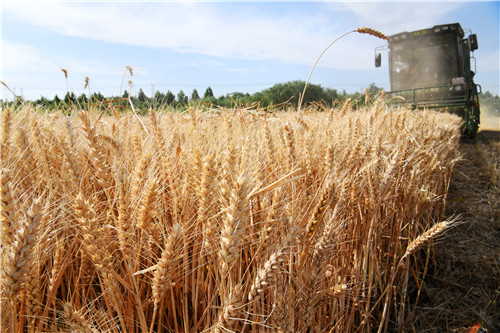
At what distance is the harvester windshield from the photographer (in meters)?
9.62

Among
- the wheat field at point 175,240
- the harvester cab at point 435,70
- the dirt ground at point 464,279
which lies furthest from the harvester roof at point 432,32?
the wheat field at point 175,240

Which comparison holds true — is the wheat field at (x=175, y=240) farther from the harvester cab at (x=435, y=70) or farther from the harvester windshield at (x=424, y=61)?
the harvester windshield at (x=424, y=61)

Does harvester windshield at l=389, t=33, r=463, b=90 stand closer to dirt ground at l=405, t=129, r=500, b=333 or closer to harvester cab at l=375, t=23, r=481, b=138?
harvester cab at l=375, t=23, r=481, b=138

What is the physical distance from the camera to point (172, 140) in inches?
61.3

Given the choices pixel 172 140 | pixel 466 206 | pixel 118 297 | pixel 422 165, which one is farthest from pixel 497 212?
pixel 118 297

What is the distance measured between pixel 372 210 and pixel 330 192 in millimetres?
617

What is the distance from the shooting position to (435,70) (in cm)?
990

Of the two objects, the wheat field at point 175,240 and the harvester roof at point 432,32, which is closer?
the wheat field at point 175,240

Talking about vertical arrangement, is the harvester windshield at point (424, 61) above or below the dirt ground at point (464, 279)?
above

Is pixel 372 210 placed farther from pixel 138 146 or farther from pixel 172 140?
pixel 138 146

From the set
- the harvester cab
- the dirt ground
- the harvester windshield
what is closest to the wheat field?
the dirt ground

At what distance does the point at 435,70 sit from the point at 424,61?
18.7 inches

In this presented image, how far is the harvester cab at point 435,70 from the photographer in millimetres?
9182

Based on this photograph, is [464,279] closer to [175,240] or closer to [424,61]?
[175,240]
